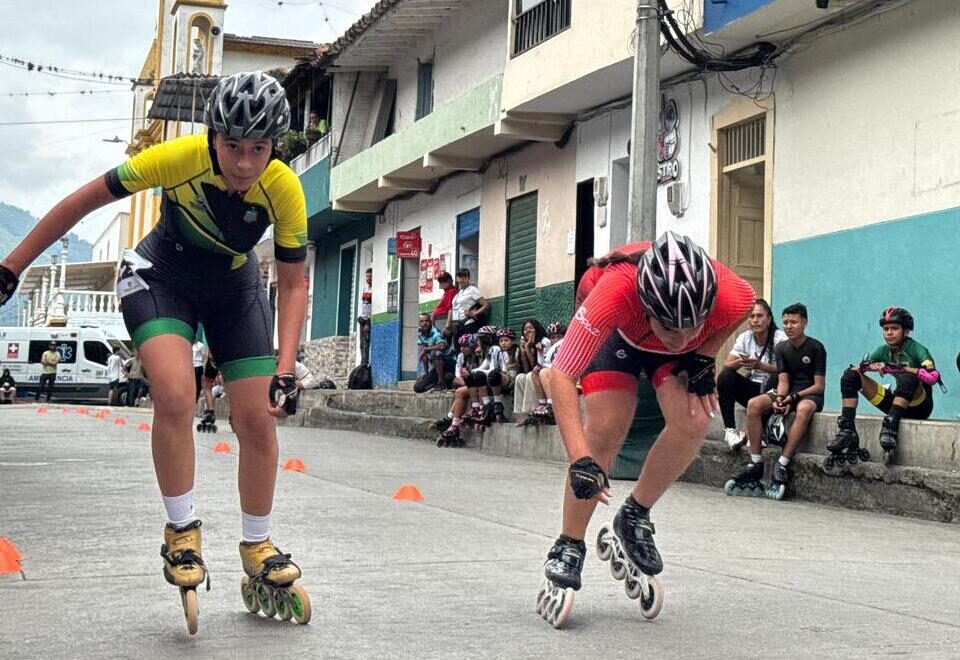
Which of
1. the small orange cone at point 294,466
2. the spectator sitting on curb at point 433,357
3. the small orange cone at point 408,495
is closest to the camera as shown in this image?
the small orange cone at point 408,495

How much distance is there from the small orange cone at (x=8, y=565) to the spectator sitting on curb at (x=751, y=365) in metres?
7.19

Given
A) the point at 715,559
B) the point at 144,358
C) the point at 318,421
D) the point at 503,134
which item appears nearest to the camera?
the point at 144,358

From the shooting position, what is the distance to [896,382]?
10336mm

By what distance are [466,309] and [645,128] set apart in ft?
28.5

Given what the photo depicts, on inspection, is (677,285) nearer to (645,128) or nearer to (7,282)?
(7,282)

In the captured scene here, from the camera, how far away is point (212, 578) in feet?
19.0

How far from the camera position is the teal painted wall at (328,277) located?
32375 millimetres

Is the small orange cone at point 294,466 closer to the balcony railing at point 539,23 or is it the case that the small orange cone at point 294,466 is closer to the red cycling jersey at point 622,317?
the red cycling jersey at point 622,317

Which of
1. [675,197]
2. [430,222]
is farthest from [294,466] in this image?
[430,222]

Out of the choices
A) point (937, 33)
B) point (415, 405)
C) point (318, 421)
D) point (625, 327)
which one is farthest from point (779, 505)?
point (318, 421)

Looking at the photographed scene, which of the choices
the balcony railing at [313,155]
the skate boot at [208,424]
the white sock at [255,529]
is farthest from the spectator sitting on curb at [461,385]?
the balcony railing at [313,155]

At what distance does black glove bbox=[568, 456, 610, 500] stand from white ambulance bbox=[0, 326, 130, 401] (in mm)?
39301

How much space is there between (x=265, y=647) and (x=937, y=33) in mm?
10251

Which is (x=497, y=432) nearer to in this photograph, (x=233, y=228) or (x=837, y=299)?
(x=837, y=299)
